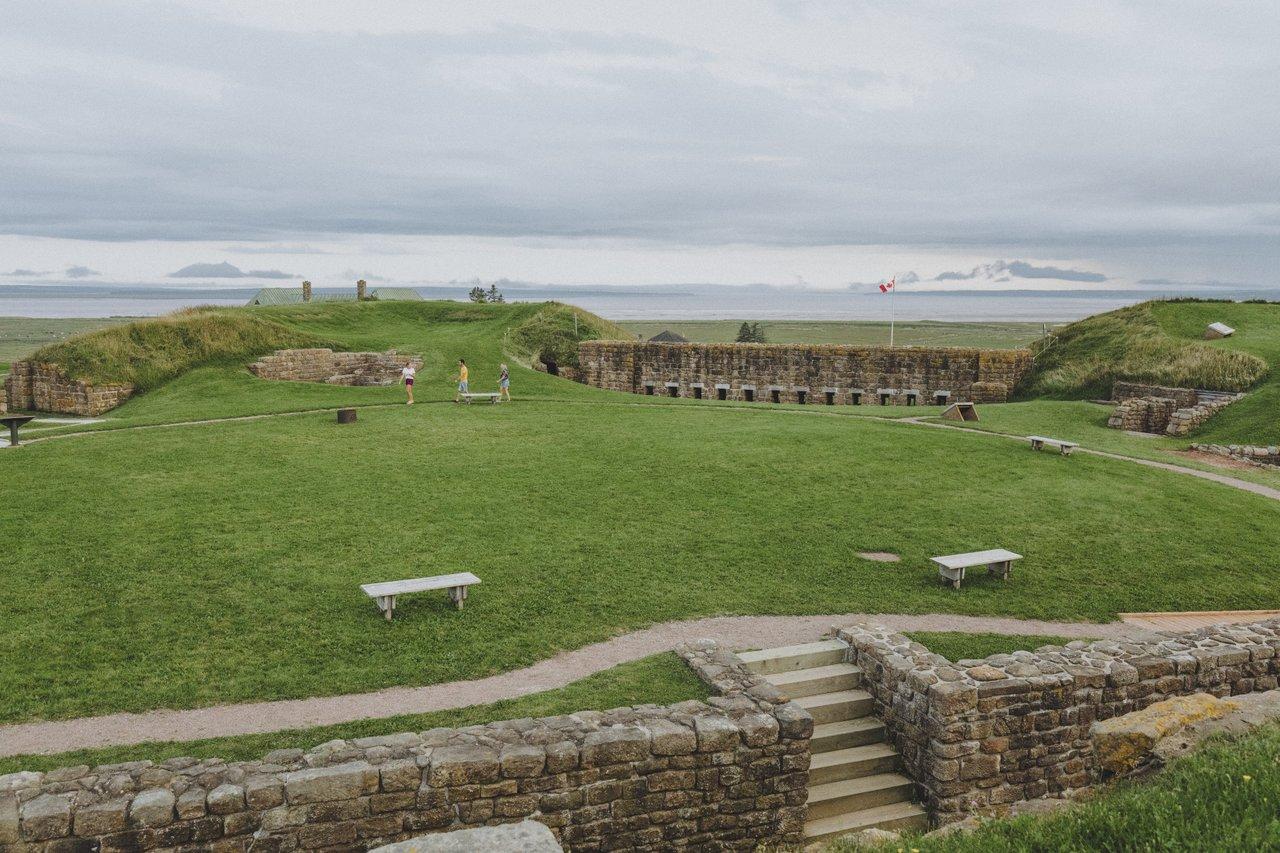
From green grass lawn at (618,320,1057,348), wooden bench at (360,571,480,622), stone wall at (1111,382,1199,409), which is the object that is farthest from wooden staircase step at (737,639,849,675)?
green grass lawn at (618,320,1057,348)

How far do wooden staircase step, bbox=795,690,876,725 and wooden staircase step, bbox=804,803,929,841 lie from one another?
3.45 ft

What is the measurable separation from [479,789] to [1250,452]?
84.6 ft

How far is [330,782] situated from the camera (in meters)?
6.77

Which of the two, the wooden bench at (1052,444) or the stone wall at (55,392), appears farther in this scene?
the stone wall at (55,392)

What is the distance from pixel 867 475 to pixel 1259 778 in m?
12.7

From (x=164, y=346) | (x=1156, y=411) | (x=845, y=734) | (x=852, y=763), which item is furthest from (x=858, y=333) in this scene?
(x=852, y=763)

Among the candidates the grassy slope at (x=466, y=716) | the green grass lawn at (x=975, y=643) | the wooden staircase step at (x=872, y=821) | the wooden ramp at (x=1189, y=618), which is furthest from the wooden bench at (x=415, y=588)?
the wooden ramp at (x=1189, y=618)

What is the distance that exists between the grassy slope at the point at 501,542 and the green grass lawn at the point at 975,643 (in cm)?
116

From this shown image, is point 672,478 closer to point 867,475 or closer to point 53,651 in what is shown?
point 867,475

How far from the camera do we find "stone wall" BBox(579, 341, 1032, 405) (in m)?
36.3

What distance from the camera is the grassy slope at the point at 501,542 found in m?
10.1

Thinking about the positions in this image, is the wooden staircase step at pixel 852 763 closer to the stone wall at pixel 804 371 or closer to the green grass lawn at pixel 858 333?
the stone wall at pixel 804 371

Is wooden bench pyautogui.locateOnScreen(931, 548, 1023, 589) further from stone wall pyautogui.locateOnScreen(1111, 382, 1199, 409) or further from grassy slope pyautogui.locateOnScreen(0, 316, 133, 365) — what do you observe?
grassy slope pyautogui.locateOnScreen(0, 316, 133, 365)

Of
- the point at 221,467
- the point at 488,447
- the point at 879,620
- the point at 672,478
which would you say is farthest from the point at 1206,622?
the point at 221,467
